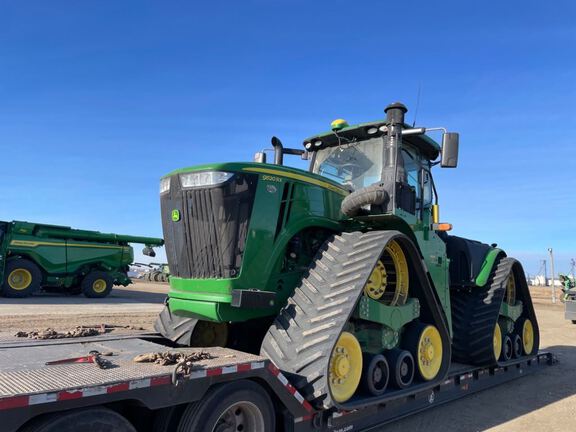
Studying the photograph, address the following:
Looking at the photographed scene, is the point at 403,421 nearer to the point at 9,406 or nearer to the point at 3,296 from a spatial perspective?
the point at 9,406

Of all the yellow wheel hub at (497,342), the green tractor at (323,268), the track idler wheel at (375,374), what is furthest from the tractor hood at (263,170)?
the yellow wheel hub at (497,342)

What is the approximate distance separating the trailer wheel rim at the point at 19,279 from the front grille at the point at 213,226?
1553cm

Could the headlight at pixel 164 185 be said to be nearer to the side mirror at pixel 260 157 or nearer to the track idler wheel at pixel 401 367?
the side mirror at pixel 260 157

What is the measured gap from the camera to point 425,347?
560 cm

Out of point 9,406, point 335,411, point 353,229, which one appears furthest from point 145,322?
point 9,406

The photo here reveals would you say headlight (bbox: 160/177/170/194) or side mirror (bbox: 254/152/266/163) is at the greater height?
side mirror (bbox: 254/152/266/163)

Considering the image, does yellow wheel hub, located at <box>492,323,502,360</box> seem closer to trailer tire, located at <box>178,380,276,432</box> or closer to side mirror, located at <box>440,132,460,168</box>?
side mirror, located at <box>440,132,460,168</box>

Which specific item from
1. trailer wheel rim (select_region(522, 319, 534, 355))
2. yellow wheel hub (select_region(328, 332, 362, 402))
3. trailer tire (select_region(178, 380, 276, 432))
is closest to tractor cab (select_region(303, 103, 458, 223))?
yellow wheel hub (select_region(328, 332, 362, 402))

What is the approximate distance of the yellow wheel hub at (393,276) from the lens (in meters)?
5.43

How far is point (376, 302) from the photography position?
Result: 195 inches

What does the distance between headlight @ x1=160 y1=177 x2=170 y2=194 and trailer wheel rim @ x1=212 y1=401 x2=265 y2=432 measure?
2336 millimetres

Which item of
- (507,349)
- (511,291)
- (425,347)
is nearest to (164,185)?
(425,347)

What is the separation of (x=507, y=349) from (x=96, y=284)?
54.7 feet

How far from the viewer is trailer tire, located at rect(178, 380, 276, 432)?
11.3 feet
